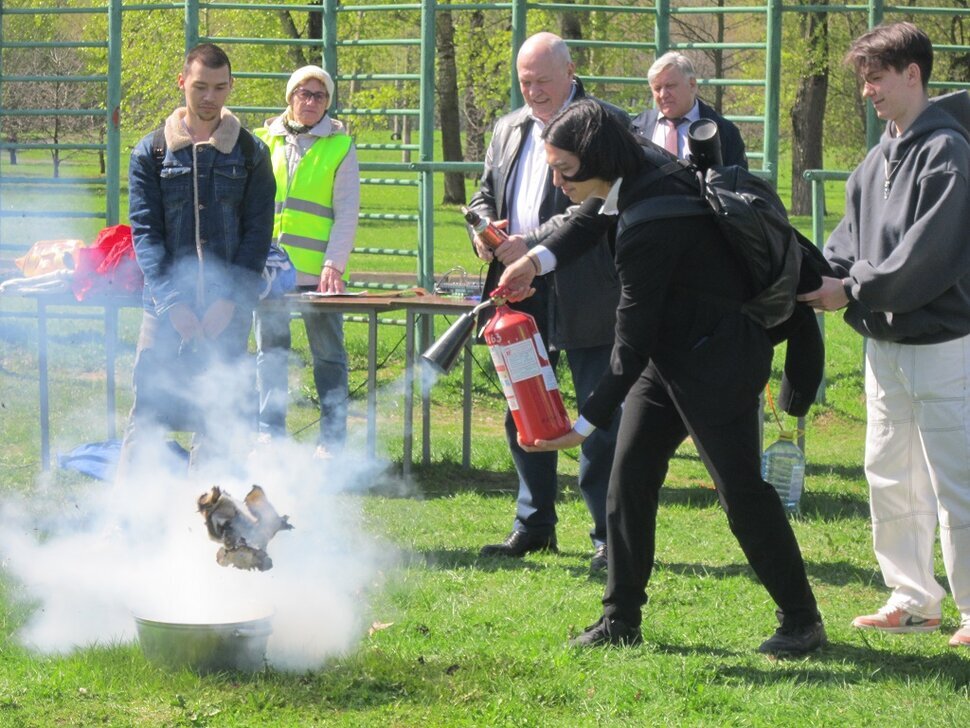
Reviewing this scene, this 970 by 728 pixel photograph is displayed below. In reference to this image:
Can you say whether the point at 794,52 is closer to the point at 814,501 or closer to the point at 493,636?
the point at 814,501

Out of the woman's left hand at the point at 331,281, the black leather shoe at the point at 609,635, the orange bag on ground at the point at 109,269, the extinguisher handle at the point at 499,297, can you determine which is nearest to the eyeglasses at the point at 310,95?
the woman's left hand at the point at 331,281

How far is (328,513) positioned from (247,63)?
16.1 meters

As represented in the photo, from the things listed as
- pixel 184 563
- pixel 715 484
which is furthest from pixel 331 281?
pixel 715 484

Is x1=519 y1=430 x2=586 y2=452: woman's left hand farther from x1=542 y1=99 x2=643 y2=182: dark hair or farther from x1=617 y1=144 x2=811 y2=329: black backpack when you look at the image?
x1=542 y1=99 x2=643 y2=182: dark hair

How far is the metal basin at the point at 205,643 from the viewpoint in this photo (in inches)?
166

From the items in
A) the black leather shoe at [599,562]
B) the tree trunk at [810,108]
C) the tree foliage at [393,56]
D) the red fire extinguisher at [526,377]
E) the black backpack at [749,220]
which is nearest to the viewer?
the black backpack at [749,220]

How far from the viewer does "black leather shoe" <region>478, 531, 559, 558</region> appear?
20.6ft

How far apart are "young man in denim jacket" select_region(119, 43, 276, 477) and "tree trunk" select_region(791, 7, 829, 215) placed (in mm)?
18780

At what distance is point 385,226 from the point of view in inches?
1225

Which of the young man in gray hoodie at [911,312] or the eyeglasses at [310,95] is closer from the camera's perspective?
the young man in gray hoodie at [911,312]

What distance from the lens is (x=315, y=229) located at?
26.1 feet

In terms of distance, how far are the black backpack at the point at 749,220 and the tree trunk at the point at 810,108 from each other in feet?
65.3

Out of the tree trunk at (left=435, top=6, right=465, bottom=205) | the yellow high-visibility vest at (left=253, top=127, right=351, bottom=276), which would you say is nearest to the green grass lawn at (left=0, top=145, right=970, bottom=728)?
the yellow high-visibility vest at (left=253, top=127, right=351, bottom=276)

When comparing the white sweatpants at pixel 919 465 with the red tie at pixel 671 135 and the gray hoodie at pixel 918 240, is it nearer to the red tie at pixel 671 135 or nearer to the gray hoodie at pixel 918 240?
the gray hoodie at pixel 918 240
